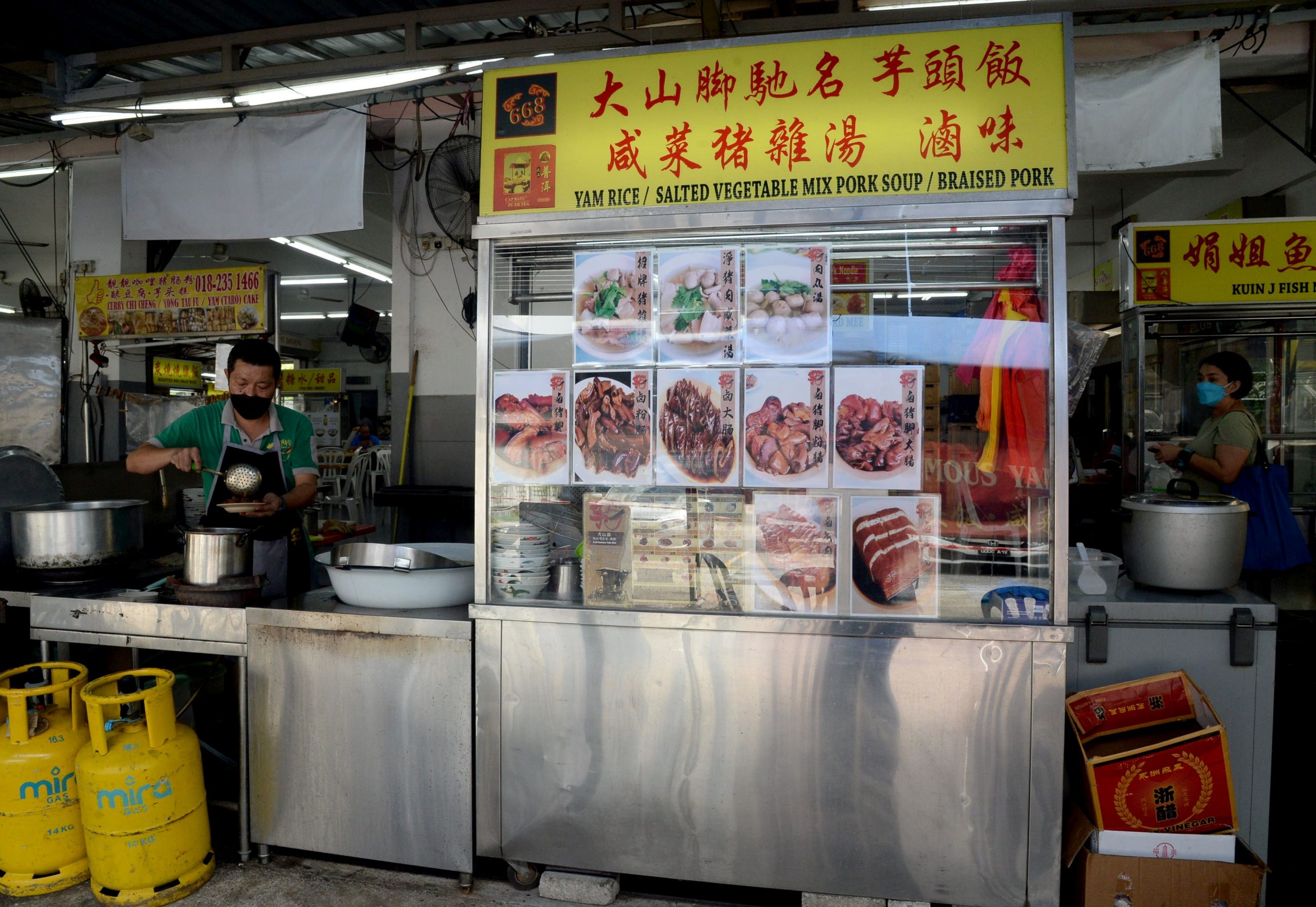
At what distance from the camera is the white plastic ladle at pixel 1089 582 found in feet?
8.71

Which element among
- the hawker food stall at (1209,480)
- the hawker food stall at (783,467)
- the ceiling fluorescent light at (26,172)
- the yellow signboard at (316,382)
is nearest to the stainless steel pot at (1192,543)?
the hawker food stall at (1209,480)

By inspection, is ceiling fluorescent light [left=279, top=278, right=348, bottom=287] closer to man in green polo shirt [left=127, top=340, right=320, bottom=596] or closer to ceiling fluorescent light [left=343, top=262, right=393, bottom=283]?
ceiling fluorescent light [left=343, top=262, right=393, bottom=283]

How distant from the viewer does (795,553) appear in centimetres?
238

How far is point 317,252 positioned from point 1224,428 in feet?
30.6

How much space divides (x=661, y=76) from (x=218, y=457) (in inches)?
92.4

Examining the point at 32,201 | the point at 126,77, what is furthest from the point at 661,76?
the point at 32,201

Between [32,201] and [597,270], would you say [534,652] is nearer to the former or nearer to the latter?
[597,270]

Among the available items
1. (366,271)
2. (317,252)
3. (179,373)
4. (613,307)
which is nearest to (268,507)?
(613,307)

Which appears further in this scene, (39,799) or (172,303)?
(172,303)

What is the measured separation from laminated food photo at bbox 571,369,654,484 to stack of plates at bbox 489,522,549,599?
0.84 feet

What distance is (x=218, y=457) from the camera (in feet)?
10.7

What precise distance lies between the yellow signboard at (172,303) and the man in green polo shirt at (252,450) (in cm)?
242

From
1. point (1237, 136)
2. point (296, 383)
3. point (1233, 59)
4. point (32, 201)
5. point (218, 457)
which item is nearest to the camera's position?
point (218, 457)

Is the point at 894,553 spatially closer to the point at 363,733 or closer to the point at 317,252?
the point at 363,733
